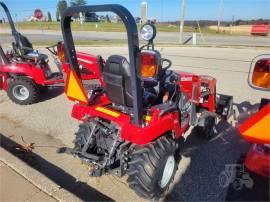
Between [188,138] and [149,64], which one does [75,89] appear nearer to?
[149,64]

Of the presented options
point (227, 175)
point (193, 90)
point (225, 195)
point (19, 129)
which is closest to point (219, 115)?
point (193, 90)

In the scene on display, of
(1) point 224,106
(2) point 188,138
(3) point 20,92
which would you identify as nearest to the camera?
(2) point 188,138

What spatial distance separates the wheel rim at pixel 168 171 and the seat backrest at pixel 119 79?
77 cm

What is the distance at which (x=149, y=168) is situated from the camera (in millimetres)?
2764

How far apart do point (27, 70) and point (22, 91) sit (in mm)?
477

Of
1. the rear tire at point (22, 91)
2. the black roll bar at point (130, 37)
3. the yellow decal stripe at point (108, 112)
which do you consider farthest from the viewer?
the rear tire at point (22, 91)

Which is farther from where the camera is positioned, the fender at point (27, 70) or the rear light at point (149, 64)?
the fender at point (27, 70)

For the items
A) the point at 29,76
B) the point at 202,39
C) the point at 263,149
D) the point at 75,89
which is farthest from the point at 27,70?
the point at 202,39

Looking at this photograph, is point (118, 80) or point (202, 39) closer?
point (118, 80)

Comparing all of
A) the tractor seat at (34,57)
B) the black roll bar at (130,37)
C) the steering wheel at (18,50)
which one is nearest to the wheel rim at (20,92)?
the tractor seat at (34,57)

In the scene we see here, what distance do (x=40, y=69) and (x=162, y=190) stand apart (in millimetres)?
4062

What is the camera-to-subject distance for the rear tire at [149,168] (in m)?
2.76

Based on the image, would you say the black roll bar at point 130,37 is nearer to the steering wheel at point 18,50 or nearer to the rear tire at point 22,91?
the rear tire at point 22,91

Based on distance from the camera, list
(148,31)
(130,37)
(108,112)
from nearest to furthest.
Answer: (130,37) → (108,112) → (148,31)
